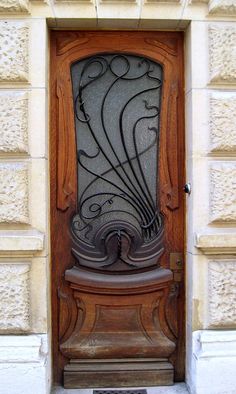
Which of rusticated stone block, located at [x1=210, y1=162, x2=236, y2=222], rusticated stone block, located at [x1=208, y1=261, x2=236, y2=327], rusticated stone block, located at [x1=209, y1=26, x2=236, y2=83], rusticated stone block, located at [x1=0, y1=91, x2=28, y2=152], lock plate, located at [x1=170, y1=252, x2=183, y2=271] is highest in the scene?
rusticated stone block, located at [x1=209, y1=26, x2=236, y2=83]

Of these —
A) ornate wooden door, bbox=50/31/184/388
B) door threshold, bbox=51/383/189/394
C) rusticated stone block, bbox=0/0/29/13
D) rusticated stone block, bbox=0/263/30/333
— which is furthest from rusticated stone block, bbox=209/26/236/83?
door threshold, bbox=51/383/189/394

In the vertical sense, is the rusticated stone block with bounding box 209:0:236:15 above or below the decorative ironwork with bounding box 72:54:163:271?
above

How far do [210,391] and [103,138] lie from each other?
2.27 m

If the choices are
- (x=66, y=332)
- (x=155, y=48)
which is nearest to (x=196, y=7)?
(x=155, y=48)

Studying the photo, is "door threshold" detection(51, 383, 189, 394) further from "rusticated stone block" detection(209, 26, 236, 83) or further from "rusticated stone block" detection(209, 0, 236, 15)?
"rusticated stone block" detection(209, 0, 236, 15)

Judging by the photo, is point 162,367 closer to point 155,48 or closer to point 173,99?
point 173,99

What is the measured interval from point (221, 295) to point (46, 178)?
173 centimetres

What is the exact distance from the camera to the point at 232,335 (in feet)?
11.5

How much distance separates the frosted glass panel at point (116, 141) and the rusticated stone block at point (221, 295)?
68 centimetres

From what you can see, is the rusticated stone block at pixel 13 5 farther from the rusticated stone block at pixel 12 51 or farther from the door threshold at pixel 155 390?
the door threshold at pixel 155 390

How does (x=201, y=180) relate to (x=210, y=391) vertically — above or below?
above

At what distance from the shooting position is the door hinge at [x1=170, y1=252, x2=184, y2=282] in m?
3.77

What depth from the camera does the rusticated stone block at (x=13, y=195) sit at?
135 inches

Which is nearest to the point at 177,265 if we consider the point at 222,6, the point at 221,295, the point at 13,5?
the point at 221,295
